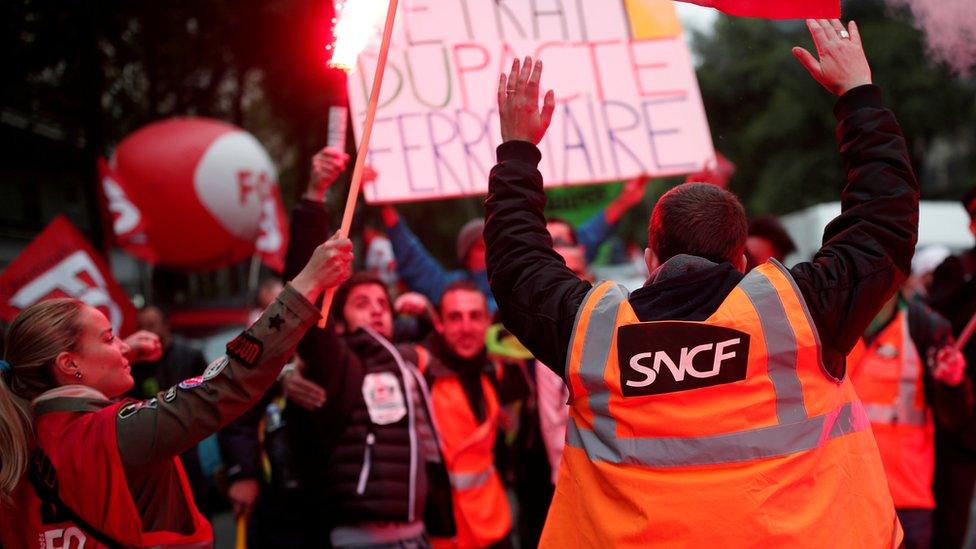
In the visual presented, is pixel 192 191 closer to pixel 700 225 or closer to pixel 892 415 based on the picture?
pixel 892 415

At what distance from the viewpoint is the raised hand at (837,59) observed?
2.54 m

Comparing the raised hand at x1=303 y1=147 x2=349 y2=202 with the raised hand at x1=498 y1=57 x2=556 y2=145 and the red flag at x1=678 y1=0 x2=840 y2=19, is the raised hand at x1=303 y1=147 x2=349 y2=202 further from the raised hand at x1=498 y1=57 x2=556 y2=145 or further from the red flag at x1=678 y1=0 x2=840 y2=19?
the red flag at x1=678 y1=0 x2=840 y2=19

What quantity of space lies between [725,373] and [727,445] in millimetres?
158

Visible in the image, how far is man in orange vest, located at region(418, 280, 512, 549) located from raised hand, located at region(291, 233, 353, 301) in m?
1.91

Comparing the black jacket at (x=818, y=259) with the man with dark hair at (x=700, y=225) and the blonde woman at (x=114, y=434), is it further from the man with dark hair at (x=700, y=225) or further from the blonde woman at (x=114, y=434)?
the blonde woman at (x=114, y=434)

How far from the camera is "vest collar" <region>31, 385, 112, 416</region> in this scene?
266 centimetres

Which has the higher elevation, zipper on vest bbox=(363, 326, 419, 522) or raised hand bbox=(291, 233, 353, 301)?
raised hand bbox=(291, 233, 353, 301)

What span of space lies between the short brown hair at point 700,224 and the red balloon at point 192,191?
27.2ft

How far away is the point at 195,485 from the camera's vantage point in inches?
202

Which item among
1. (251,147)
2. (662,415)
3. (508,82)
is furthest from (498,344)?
(251,147)

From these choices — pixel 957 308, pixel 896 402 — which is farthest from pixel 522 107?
pixel 957 308

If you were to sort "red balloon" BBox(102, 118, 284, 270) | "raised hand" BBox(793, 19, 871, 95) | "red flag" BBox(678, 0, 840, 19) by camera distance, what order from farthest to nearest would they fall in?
"red balloon" BBox(102, 118, 284, 270)
"red flag" BBox(678, 0, 840, 19)
"raised hand" BBox(793, 19, 871, 95)

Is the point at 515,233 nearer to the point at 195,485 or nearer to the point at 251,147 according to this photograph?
the point at 195,485

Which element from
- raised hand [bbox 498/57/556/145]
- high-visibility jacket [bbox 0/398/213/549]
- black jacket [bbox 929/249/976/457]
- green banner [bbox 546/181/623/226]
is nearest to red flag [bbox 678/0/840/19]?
raised hand [bbox 498/57/556/145]
